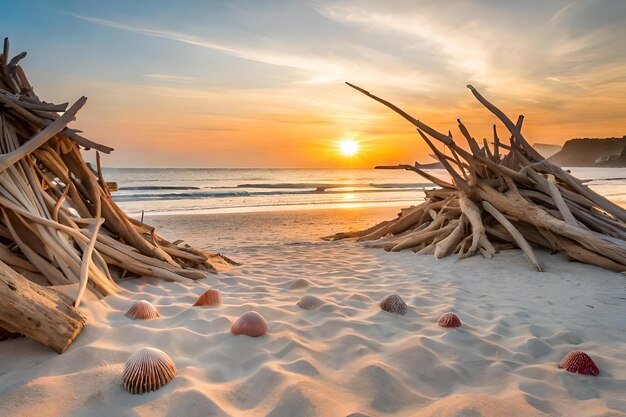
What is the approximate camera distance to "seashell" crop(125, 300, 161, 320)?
2.64 metres

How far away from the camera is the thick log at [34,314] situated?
6.35ft

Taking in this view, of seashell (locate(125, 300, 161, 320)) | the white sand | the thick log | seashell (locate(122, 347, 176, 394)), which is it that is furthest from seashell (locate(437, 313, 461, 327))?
the thick log

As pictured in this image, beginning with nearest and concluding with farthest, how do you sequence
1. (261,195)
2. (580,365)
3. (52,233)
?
(580,365) → (52,233) → (261,195)

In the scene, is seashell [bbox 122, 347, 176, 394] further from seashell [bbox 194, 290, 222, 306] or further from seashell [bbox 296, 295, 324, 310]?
seashell [bbox 296, 295, 324, 310]

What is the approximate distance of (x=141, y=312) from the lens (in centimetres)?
265

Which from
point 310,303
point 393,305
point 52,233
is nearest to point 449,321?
point 393,305

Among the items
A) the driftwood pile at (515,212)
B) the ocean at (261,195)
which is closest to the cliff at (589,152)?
the ocean at (261,195)

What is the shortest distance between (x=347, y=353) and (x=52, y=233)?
2.23 meters

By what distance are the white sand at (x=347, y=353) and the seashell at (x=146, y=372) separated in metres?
0.04

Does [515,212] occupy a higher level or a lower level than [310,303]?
higher

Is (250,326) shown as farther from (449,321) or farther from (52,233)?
(52,233)

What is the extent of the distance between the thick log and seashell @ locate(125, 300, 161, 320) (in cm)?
42

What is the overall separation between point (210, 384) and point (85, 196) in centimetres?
295

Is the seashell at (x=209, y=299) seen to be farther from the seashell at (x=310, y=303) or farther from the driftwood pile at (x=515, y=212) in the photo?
the driftwood pile at (x=515, y=212)
